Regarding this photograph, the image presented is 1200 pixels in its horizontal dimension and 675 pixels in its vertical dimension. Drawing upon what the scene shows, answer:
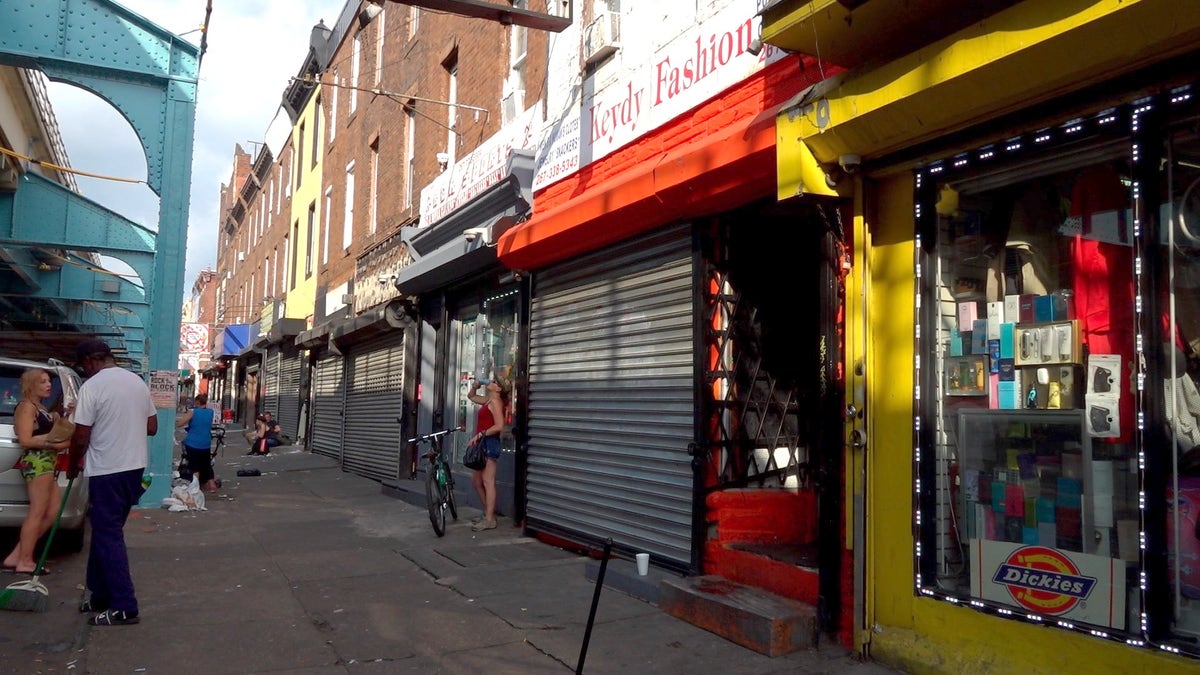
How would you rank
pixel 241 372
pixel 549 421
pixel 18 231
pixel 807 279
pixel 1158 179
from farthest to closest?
pixel 241 372 → pixel 18 231 → pixel 549 421 → pixel 807 279 → pixel 1158 179

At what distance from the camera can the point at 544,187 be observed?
31.4 feet

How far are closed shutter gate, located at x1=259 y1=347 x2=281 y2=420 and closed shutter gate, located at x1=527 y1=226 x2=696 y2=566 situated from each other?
65.2 ft

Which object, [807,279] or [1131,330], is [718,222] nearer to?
[807,279]

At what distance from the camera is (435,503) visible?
9422mm

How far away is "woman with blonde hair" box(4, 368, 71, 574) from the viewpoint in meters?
6.96

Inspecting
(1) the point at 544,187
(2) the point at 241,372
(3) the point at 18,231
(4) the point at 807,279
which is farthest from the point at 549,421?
(2) the point at 241,372

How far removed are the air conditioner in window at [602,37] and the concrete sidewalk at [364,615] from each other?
477 centimetres

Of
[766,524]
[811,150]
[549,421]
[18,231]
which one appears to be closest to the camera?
[811,150]

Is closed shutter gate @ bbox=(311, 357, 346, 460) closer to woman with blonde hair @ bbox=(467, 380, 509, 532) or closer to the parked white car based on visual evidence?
woman with blonde hair @ bbox=(467, 380, 509, 532)

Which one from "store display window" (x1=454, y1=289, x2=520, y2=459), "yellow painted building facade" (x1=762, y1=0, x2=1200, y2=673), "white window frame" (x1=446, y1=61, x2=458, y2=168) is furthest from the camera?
"white window frame" (x1=446, y1=61, x2=458, y2=168)

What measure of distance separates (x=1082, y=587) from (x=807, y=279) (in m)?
3.86

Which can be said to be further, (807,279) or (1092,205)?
(807,279)

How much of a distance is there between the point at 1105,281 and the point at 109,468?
19.4 ft

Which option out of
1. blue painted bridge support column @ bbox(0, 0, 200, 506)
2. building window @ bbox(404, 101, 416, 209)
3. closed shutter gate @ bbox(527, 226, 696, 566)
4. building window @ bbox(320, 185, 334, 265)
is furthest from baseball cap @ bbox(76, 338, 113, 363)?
building window @ bbox(320, 185, 334, 265)
